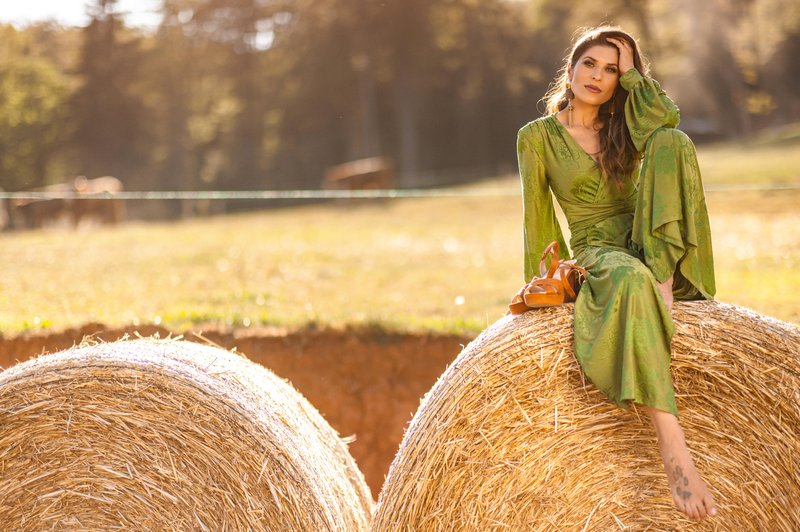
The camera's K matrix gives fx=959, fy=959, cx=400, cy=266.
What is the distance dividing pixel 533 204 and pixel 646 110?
671 millimetres

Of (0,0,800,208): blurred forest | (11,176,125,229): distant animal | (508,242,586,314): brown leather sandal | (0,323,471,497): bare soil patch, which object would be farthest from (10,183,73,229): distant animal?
(508,242,586,314): brown leather sandal

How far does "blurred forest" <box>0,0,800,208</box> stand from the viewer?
35.1m

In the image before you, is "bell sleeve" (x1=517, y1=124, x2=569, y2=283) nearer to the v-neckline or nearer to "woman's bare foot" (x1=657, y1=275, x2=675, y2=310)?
the v-neckline

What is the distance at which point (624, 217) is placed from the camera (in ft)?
15.0

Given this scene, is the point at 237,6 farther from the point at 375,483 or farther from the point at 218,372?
the point at 218,372

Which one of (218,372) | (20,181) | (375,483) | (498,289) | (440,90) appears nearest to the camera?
(218,372)

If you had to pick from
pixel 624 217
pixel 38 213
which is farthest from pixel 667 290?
pixel 38 213

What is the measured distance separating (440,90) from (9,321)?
32175 millimetres

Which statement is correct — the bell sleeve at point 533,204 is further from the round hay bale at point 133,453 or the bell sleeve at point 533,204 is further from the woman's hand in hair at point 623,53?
the round hay bale at point 133,453

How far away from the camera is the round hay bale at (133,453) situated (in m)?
4.03

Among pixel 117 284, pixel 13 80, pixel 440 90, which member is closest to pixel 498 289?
pixel 117 284

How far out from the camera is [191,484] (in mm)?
4082

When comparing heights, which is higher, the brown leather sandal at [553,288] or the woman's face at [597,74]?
the woman's face at [597,74]

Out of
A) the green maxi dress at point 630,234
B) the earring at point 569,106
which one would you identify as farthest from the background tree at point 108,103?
the green maxi dress at point 630,234
